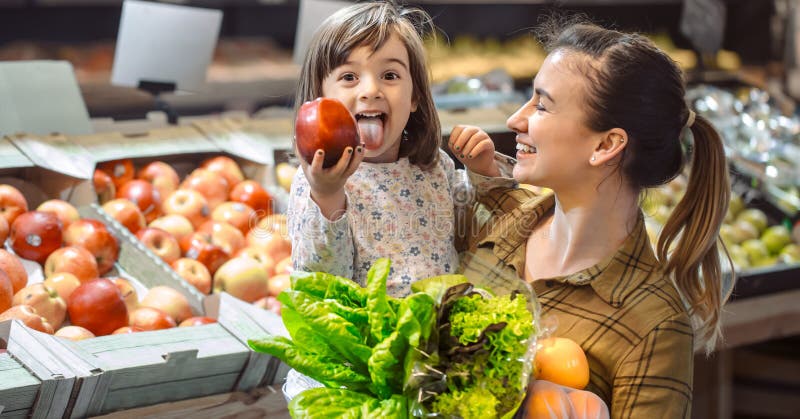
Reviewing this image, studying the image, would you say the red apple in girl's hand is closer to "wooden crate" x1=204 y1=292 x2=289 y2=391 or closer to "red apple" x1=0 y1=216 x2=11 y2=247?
"wooden crate" x1=204 y1=292 x2=289 y2=391

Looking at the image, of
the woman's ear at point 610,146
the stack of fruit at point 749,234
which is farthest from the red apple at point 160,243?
the stack of fruit at point 749,234

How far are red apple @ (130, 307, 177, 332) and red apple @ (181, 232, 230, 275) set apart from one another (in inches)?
15.6

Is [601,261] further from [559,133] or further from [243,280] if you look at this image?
[243,280]

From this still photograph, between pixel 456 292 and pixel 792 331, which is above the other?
pixel 456 292

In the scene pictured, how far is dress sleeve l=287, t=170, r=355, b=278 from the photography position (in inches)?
60.1

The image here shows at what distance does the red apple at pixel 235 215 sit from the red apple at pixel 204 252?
0.55 ft

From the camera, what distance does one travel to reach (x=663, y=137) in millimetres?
1667

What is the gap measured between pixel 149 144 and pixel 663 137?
1682 mm

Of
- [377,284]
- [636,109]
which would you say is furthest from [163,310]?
[636,109]

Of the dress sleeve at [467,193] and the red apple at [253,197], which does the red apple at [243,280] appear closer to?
the red apple at [253,197]

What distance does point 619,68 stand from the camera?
1.62 meters

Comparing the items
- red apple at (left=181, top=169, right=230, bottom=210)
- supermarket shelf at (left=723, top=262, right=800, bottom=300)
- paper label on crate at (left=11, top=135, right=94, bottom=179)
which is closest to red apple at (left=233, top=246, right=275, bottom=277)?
red apple at (left=181, top=169, right=230, bottom=210)

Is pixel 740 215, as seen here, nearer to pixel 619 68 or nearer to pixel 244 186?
pixel 244 186

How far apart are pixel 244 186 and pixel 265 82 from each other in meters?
2.41
